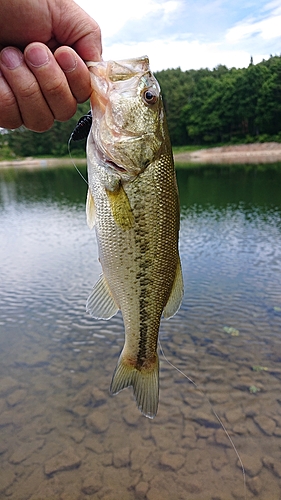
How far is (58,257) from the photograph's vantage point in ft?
52.5

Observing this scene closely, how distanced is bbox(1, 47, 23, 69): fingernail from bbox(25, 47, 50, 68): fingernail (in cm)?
7

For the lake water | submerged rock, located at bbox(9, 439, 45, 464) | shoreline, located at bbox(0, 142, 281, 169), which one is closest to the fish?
the lake water

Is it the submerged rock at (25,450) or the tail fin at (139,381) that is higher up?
the tail fin at (139,381)

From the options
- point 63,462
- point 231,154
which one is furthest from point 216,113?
point 63,462

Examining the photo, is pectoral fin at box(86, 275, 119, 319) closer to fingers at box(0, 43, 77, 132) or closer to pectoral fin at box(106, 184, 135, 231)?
pectoral fin at box(106, 184, 135, 231)

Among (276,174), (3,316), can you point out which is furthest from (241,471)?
(276,174)

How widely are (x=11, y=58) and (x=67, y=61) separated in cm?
32

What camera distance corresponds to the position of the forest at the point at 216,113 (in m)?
68.8

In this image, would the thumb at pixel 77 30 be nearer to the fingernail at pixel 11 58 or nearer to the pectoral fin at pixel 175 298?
the fingernail at pixel 11 58

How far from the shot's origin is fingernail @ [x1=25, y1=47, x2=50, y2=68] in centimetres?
207

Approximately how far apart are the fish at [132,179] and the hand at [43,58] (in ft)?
0.50

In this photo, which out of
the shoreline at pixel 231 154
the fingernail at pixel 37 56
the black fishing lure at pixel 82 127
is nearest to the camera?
the fingernail at pixel 37 56

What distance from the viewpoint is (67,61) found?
2.12 meters

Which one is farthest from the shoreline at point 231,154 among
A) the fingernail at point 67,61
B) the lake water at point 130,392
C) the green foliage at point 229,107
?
the fingernail at point 67,61
